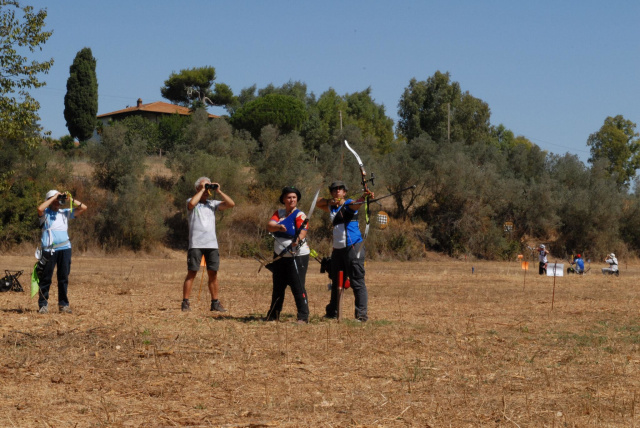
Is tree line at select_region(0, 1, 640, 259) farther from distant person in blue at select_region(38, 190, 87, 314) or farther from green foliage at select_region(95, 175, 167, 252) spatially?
distant person in blue at select_region(38, 190, 87, 314)

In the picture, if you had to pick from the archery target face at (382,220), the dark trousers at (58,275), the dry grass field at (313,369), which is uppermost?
the archery target face at (382,220)

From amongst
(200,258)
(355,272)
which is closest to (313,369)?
(355,272)

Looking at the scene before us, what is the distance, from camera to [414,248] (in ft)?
158

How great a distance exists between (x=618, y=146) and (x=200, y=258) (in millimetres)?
75978

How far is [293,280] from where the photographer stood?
946cm

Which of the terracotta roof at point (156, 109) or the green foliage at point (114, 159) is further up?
the terracotta roof at point (156, 109)

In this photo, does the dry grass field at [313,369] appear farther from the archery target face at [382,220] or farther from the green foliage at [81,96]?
the green foliage at [81,96]

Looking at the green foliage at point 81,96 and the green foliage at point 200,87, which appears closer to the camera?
the green foliage at point 81,96

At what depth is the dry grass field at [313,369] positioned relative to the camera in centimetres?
533

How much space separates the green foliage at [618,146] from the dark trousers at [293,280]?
247 feet

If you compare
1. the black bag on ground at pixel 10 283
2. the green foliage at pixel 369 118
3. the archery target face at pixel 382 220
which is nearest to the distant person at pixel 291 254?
the black bag on ground at pixel 10 283

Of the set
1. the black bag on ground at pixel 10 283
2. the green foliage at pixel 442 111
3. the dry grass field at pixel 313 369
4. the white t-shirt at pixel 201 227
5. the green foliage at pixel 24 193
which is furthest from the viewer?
the green foliage at pixel 442 111

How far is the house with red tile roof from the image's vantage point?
3189 inches

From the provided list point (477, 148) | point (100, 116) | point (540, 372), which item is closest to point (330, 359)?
point (540, 372)
